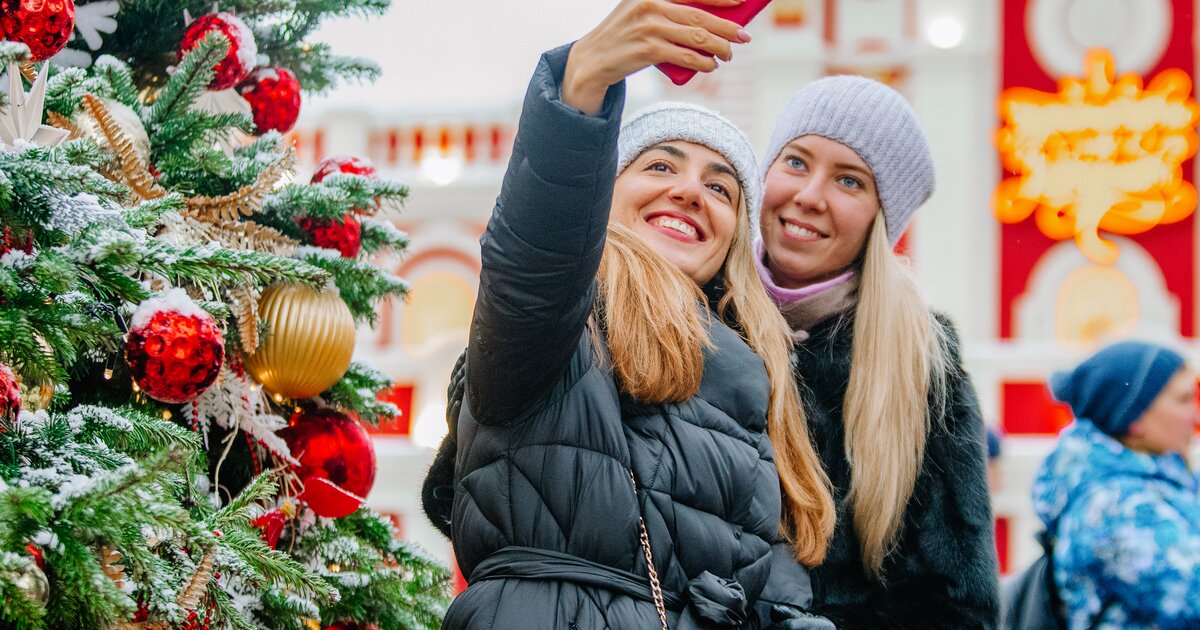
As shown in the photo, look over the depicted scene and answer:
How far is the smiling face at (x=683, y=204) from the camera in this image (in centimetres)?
166

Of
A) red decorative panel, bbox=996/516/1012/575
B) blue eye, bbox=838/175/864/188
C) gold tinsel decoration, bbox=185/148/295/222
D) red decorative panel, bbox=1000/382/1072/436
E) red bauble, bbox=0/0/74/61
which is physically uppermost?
red bauble, bbox=0/0/74/61

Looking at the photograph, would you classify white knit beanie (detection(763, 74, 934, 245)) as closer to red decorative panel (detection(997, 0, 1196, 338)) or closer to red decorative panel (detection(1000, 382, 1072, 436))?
red decorative panel (detection(1000, 382, 1072, 436))

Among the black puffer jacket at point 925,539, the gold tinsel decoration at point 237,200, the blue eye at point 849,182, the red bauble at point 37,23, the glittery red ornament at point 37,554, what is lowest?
the black puffer jacket at point 925,539

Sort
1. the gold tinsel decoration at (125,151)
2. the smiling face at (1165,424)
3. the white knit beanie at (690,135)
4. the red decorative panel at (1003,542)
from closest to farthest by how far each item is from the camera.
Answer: the gold tinsel decoration at (125,151), the white knit beanie at (690,135), the smiling face at (1165,424), the red decorative panel at (1003,542)

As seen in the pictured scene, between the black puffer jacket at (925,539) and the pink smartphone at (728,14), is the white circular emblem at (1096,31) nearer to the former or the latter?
the black puffer jacket at (925,539)

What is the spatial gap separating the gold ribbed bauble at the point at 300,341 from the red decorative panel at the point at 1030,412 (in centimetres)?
703

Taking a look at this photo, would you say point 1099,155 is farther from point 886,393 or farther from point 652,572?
point 652,572

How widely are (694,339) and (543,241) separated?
1.02 feet

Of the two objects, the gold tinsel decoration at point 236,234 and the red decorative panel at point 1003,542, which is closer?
the gold tinsel decoration at point 236,234

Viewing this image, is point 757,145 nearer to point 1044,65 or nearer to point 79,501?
point 1044,65

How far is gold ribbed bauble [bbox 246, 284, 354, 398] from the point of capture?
5.30 ft

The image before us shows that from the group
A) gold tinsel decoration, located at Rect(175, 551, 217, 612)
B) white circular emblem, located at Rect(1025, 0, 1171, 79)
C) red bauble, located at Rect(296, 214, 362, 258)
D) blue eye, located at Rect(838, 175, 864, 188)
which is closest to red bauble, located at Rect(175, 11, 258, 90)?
red bauble, located at Rect(296, 214, 362, 258)

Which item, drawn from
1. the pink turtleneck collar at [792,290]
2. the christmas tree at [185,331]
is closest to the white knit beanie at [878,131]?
the pink turtleneck collar at [792,290]

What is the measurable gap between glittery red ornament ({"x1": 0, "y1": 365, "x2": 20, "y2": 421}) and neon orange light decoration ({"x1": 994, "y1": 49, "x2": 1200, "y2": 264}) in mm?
8196
